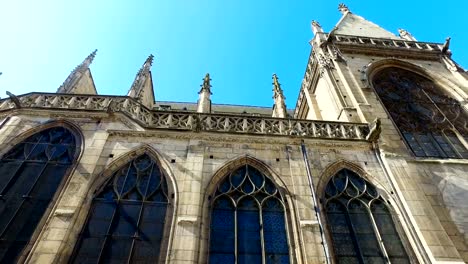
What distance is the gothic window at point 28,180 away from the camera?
5.77 metres

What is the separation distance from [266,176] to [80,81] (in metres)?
9.17

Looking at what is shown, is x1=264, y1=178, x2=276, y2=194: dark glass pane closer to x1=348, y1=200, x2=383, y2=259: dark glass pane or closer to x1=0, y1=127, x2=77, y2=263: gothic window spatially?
x1=348, y1=200, x2=383, y2=259: dark glass pane

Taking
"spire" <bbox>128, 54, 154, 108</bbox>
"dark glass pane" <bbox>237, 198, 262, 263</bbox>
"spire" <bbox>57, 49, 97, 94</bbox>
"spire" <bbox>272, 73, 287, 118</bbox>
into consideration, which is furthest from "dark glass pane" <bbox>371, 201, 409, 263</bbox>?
"spire" <bbox>57, 49, 97, 94</bbox>

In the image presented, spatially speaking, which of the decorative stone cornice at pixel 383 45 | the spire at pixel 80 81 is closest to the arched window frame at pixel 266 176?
the spire at pixel 80 81

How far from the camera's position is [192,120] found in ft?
27.7

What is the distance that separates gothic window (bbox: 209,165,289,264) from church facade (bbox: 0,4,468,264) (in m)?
0.03

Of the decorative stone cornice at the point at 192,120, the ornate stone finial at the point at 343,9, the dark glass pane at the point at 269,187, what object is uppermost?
the ornate stone finial at the point at 343,9

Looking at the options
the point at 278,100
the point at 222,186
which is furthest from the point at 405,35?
the point at 222,186

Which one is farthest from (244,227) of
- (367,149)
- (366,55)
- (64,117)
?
(366,55)

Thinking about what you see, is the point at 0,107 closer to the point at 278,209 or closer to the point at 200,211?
the point at 200,211

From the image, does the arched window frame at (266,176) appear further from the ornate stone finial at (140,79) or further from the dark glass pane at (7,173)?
the ornate stone finial at (140,79)

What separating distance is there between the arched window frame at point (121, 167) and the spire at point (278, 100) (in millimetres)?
4590

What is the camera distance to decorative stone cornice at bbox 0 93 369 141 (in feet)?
26.9

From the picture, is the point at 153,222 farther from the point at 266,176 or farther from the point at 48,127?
the point at 48,127
